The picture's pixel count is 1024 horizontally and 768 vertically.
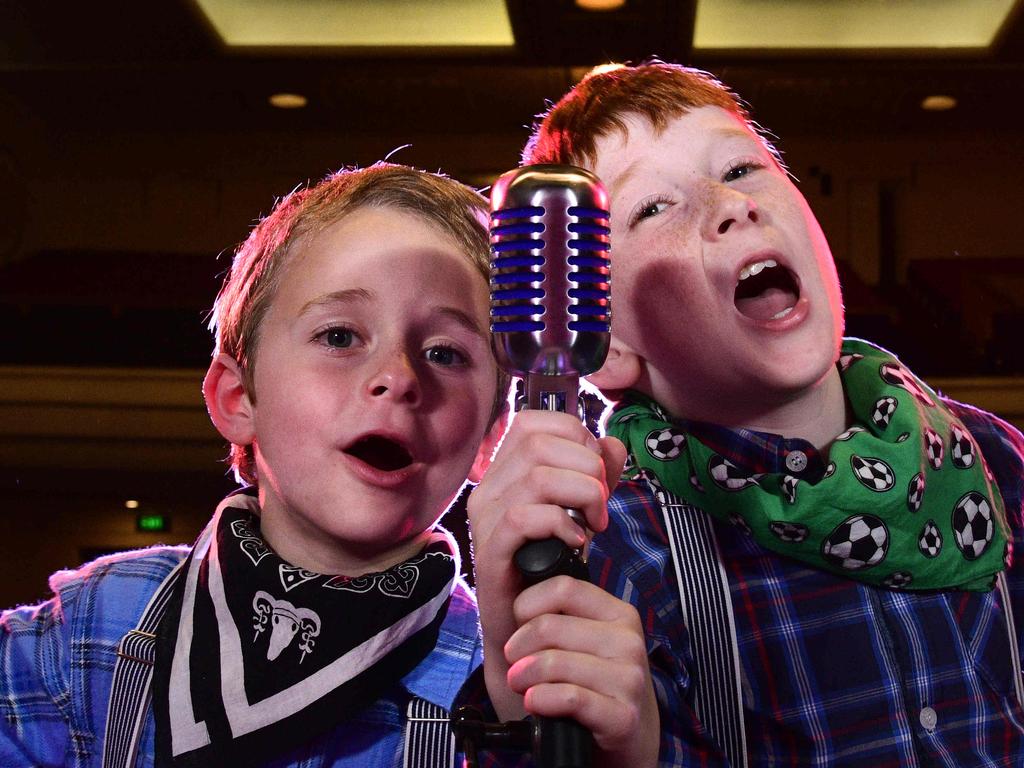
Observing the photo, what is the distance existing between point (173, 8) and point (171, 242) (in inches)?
73.9

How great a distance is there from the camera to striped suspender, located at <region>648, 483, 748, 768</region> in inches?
22.6

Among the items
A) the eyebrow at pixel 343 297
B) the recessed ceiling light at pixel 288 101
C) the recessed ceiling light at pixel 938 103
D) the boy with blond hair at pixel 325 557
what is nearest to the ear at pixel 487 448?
the boy with blond hair at pixel 325 557

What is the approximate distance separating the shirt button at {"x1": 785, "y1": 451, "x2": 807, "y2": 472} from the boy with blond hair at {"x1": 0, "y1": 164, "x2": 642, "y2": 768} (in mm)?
181

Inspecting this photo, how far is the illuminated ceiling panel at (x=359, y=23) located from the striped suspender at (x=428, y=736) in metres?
2.83

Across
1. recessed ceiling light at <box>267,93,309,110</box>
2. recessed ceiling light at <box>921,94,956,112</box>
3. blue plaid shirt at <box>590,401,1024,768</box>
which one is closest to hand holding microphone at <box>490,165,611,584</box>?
blue plaid shirt at <box>590,401,1024,768</box>

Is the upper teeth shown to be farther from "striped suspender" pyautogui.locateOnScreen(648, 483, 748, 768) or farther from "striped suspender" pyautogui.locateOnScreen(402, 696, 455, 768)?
"striped suspender" pyautogui.locateOnScreen(402, 696, 455, 768)

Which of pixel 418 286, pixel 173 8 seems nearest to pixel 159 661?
pixel 418 286

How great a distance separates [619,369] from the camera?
0.66 meters

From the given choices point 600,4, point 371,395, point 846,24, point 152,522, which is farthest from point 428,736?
point 152,522

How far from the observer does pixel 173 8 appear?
3.04 metres

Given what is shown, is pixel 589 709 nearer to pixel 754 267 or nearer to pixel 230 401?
pixel 754 267

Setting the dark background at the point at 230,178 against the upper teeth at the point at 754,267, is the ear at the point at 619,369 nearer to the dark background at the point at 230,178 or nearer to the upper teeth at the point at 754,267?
the upper teeth at the point at 754,267

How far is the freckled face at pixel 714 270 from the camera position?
0.61m

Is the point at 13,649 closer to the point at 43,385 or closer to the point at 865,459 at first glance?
the point at 865,459
